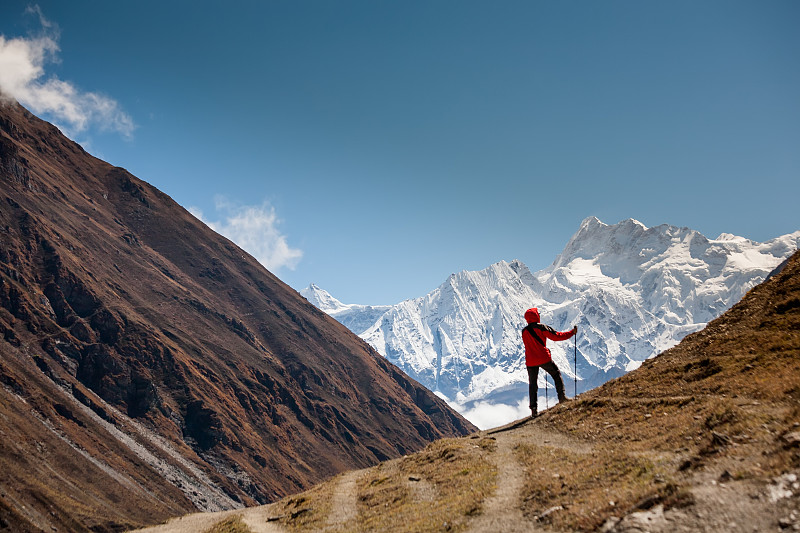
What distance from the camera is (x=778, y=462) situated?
12.6m

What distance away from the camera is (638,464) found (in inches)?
647

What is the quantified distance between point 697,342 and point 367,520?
20.3m

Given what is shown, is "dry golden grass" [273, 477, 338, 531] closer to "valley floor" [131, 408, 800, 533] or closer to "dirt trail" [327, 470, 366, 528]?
"valley floor" [131, 408, 800, 533]

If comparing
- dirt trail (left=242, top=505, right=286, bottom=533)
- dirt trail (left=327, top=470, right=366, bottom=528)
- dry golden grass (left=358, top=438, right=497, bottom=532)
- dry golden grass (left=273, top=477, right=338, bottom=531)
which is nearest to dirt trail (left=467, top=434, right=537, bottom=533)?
dry golden grass (left=358, top=438, right=497, bottom=532)

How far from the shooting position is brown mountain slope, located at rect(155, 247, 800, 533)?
1257 cm

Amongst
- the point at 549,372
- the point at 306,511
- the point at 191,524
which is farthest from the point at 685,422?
the point at 191,524

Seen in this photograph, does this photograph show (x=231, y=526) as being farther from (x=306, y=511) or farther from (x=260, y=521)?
(x=306, y=511)

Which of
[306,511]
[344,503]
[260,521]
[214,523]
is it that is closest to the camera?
[344,503]

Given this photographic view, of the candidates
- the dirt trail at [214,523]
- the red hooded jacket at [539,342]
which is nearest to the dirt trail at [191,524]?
the dirt trail at [214,523]

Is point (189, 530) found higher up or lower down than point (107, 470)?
lower down

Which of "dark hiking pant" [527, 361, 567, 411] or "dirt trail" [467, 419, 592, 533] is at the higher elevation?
"dark hiking pant" [527, 361, 567, 411]

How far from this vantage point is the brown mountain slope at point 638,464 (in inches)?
495

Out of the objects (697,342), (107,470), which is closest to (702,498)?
(697,342)

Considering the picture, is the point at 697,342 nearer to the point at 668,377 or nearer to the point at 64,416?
the point at 668,377
